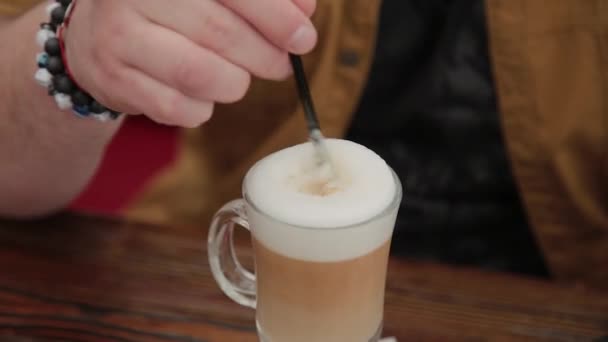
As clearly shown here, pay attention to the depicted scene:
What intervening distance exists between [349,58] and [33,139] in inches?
19.4

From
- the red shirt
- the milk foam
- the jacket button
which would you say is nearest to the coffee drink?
the milk foam

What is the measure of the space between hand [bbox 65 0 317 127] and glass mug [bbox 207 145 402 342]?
0.11 meters

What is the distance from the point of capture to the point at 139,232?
1.07 meters

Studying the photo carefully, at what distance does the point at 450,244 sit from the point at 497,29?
0.39 metres

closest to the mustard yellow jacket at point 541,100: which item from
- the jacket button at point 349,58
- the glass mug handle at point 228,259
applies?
the jacket button at point 349,58

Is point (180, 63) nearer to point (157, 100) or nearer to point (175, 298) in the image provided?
point (157, 100)

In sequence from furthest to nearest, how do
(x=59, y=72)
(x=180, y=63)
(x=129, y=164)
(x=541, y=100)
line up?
1. (x=129, y=164)
2. (x=541, y=100)
3. (x=59, y=72)
4. (x=180, y=63)

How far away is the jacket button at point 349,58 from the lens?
1194mm

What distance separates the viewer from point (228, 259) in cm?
85

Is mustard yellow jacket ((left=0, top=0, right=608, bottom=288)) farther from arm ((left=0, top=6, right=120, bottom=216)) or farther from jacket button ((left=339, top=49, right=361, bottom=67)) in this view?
arm ((left=0, top=6, right=120, bottom=216))

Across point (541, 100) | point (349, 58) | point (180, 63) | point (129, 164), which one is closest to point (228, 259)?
point (180, 63)

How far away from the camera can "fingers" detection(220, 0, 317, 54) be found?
2.29ft

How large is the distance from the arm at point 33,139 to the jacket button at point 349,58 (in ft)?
1.34

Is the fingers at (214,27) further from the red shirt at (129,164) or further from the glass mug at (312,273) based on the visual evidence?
the red shirt at (129,164)
